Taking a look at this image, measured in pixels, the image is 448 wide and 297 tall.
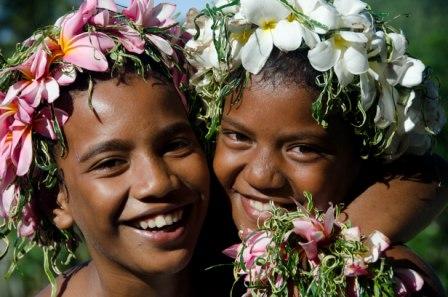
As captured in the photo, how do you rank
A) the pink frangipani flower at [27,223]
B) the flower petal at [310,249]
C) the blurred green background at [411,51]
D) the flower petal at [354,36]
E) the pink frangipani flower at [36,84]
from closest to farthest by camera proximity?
the flower petal at [310,249]
the flower petal at [354,36]
the pink frangipani flower at [36,84]
the pink frangipani flower at [27,223]
the blurred green background at [411,51]

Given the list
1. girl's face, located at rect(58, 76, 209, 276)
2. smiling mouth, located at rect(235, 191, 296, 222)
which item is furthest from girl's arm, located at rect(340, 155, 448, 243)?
girl's face, located at rect(58, 76, 209, 276)

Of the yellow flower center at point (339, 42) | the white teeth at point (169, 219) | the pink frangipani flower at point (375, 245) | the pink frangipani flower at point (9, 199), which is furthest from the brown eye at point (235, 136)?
the pink frangipani flower at point (9, 199)

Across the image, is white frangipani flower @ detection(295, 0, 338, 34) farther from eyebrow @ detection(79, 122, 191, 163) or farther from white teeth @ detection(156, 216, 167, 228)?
white teeth @ detection(156, 216, 167, 228)

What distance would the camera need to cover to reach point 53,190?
12.8 ft

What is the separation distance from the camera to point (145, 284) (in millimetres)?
3824

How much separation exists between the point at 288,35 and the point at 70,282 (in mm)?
1573

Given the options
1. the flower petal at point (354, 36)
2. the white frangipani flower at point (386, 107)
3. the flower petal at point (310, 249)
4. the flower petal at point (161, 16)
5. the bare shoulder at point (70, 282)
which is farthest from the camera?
the bare shoulder at point (70, 282)

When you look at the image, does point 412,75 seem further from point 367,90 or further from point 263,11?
point 263,11

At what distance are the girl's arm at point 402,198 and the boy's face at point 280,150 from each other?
12 cm

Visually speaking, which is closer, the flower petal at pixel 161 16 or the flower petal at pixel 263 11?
the flower petal at pixel 263 11

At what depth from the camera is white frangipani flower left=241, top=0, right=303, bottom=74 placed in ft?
11.3

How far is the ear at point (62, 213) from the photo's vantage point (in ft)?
12.7

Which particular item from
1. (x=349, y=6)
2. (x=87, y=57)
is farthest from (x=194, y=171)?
(x=349, y=6)

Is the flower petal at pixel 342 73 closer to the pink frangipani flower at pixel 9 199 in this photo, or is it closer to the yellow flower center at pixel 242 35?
the yellow flower center at pixel 242 35
